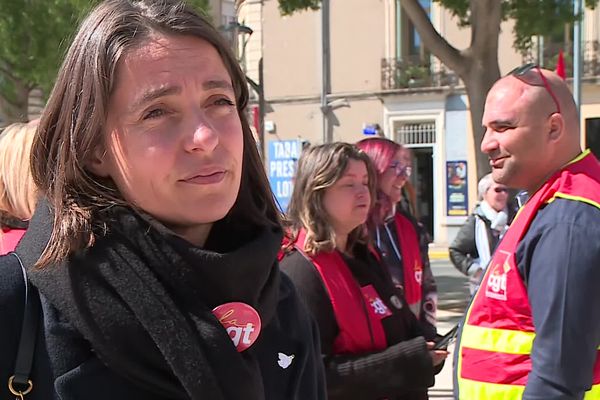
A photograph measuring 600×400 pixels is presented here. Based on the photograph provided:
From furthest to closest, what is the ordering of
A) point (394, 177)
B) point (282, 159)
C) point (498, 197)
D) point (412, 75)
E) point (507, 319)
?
point (412, 75), point (282, 159), point (498, 197), point (394, 177), point (507, 319)

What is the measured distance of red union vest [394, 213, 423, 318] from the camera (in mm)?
3965

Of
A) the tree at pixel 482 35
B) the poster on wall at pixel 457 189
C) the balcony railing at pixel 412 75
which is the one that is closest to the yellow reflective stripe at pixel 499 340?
the tree at pixel 482 35

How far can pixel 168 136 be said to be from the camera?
1213 mm

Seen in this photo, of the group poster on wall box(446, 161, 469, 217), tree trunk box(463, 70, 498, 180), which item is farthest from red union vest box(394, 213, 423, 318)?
poster on wall box(446, 161, 469, 217)

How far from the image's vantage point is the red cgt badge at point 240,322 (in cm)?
124

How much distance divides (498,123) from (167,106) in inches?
62.8

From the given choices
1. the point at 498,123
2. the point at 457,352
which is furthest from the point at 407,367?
the point at 498,123

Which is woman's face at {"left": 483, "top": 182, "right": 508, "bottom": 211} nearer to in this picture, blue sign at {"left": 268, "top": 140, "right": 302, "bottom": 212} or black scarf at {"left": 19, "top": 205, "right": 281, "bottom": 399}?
black scarf at {"left": 19, "top": 205, "right": 281, "bottom": 399}

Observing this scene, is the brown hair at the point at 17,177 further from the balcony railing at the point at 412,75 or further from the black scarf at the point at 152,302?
the balcony railing at the point at 412,75

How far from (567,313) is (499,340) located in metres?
0.29

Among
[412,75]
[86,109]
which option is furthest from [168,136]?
[412,75]

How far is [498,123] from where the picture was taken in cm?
249

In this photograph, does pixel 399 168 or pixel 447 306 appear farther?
pixel 447 306

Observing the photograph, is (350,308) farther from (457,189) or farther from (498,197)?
(457,189)
